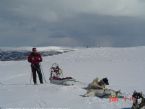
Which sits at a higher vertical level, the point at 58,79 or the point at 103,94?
the point at 58,79

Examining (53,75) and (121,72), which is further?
(121,72)

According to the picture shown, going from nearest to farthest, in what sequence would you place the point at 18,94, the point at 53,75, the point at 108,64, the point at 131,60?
the point at 18,94 → the point at 53,75 → the point at 108,64 → the point at 131,60

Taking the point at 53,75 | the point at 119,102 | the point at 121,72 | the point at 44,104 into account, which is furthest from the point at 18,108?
the point at 121,72

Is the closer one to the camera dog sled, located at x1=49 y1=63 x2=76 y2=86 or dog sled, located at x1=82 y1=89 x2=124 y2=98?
dog sled, located at x1=82 y1=89 x2=124 y2=98

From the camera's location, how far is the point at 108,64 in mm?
43250

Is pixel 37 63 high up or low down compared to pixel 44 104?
up

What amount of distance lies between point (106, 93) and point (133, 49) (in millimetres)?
38868

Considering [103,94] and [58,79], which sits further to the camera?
[58,79]

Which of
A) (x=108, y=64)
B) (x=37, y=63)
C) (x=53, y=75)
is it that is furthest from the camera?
(x=108, y=64)

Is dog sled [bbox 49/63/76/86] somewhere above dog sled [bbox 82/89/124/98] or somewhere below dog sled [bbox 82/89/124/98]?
above

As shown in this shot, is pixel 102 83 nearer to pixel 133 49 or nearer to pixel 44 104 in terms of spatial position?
pixel 44 104

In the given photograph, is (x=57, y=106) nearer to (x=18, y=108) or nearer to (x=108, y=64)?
(x=18, y=108)

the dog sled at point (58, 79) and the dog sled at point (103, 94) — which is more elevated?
the dog sled at point (58, 79)

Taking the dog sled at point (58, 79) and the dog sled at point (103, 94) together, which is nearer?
the dog sled at point (103, 94)
